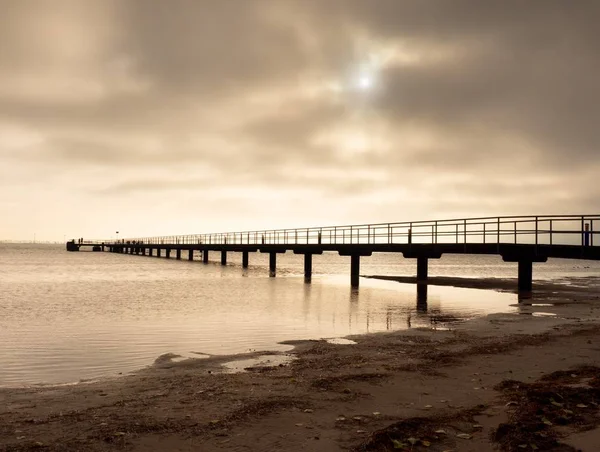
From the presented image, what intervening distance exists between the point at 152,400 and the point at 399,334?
8484 millimetres

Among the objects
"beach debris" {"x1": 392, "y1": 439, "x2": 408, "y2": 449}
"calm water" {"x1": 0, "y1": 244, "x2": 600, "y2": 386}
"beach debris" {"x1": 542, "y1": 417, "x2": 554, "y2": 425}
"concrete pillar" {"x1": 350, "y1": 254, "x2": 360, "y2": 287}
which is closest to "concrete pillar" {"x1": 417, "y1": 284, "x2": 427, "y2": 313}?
"calm water" {"x1": 0, "y1": 244, "x2": 600, "y2": 386}

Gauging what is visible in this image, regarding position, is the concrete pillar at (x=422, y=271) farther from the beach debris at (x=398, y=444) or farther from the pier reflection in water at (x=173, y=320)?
the beach debris at (x=398, y=444)

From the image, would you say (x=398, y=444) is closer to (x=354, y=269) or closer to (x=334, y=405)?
(x=334, y=405)

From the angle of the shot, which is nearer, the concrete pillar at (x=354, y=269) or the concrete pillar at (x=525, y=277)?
the concrete pillar at (x=525, y=277)

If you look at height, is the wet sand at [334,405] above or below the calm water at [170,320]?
above

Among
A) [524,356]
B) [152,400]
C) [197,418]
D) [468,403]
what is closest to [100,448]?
[197,418]

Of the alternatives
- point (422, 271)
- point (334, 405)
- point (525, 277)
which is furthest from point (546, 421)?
point (422, 271)

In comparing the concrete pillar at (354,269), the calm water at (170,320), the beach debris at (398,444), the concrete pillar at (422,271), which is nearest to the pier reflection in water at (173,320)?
the calm water at (170,320)

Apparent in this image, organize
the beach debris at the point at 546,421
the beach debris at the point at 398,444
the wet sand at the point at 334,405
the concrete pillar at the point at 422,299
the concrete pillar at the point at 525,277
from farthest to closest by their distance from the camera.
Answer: the concrete pillar at the point at 525,277, the concrete pillar at the point at 422,299, the beach debris at the point at 546,421, the wet sand at the point at 334,405, the beach debris at the point at 398,444

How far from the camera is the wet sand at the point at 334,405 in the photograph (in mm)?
5613

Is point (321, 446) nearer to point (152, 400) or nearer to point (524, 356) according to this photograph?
point (152, 400)

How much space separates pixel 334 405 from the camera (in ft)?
23.1

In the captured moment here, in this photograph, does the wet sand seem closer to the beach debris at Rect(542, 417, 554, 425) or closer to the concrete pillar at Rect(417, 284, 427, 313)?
the beach debris at Rect(542, 417, 554, 425)

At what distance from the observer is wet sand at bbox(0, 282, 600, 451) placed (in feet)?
18.4
